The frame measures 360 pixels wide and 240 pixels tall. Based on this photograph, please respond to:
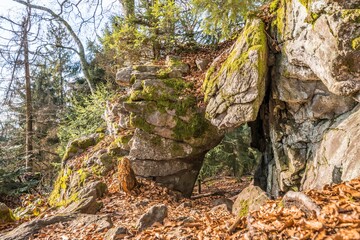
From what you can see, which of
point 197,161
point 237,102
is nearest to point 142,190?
point 197,161

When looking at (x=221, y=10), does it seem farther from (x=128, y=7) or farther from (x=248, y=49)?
(x=128, y=7)

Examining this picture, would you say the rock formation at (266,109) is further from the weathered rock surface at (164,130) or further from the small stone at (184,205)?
the small stone at (184,205)

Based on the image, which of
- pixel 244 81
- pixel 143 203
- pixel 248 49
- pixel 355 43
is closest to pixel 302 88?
pixel 244 81

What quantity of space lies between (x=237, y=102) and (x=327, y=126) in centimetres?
197

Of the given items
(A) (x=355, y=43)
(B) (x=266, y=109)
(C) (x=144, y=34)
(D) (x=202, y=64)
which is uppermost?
(C) (x=144, y=34)

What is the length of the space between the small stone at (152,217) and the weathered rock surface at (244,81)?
273 cm

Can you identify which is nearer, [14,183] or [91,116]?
[14,183]

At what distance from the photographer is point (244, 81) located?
554cm

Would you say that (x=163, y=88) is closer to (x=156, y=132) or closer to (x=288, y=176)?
(x=156, y=132)

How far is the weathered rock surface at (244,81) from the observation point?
5.45 meters

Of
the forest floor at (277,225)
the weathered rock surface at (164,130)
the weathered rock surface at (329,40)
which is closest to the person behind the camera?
the forest floor at (277,225)

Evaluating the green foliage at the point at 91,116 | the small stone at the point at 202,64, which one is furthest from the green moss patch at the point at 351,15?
the green foliage at the point at 91,116

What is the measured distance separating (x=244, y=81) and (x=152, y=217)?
11.2 feet

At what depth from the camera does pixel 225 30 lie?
6.73m
